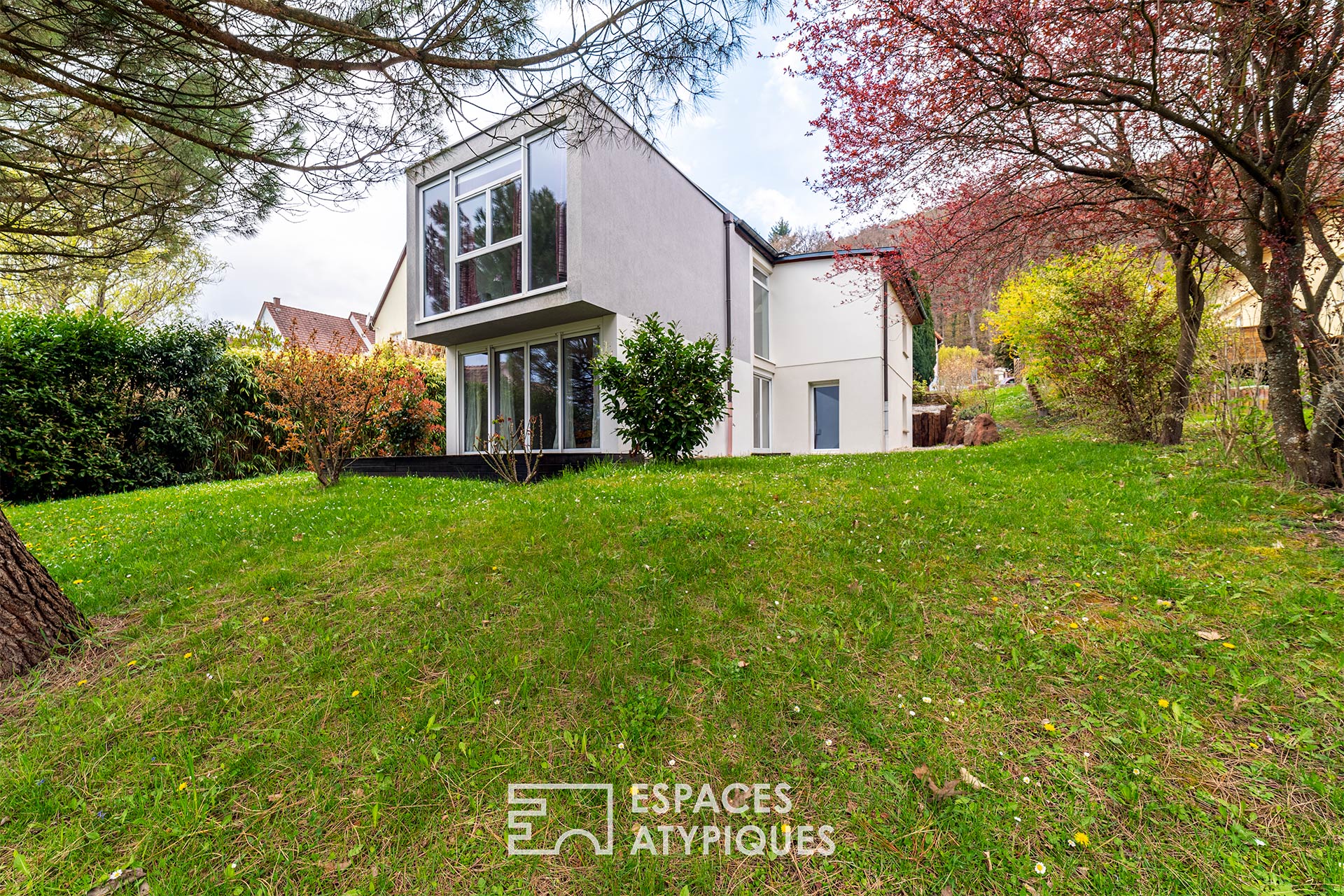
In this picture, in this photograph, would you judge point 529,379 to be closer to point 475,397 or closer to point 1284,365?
point 475,397

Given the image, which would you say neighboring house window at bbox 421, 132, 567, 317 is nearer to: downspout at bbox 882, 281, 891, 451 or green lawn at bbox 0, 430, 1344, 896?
green lawn at bbox 0, 430, 1344, 896

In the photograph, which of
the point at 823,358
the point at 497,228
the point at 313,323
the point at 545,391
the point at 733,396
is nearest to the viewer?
the point at 497,228

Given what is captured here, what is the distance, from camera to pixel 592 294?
7.76 meters

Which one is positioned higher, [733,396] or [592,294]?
[592,294]

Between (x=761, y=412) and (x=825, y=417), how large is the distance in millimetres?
1830

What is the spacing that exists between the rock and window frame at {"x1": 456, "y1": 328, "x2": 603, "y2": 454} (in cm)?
844

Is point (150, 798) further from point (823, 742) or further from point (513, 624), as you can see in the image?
point (823, 742)

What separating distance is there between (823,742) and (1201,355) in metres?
6.65

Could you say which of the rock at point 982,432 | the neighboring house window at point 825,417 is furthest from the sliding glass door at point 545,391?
the rock at point 982,432

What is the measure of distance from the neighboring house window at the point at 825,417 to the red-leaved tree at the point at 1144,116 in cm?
799

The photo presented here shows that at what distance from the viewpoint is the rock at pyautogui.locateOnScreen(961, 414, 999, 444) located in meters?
11.5

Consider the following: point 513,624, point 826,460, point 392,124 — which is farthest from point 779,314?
point 513,624

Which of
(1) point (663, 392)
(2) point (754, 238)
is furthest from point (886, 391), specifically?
(1) point (663, 392)

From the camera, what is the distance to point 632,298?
8.69 m
